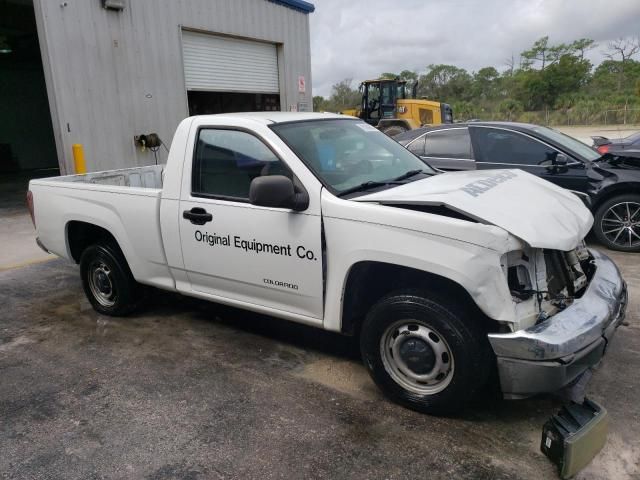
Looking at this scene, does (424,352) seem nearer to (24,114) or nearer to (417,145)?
(417,145)

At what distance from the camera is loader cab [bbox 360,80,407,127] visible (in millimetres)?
20734

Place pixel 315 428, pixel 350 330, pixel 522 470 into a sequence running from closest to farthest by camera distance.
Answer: pixel 522 470
pixel 315 428
pixel 350 330

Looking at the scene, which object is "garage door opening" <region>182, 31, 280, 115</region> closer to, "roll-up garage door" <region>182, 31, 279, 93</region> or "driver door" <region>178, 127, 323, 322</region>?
"roll-up garage door" <region>182, 31, 279, 93</region>

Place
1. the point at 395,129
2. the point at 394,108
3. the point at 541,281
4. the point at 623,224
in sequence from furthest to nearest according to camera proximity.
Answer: the point at 394,108 < the point at 395,129 < the point at 623,224 < the point at 541,281

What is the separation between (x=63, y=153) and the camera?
9.52 meters

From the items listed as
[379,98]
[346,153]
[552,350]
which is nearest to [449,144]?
[346,153]

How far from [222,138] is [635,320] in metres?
3.71

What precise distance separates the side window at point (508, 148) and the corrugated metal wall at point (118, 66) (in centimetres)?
689

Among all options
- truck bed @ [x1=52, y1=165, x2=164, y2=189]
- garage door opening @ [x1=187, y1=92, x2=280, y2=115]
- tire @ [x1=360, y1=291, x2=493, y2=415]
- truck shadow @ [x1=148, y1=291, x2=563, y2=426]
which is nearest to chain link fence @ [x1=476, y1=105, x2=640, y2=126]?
garage door opening @ [x1=187, y1=92, x2=280, y2=115]

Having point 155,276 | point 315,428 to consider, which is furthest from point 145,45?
point 315,428

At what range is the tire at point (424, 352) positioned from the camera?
2893mm

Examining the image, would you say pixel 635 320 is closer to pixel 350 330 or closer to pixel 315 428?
pixel 350 330

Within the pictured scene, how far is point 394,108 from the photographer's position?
20781 millimetres

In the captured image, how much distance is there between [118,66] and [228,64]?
3071 mm
